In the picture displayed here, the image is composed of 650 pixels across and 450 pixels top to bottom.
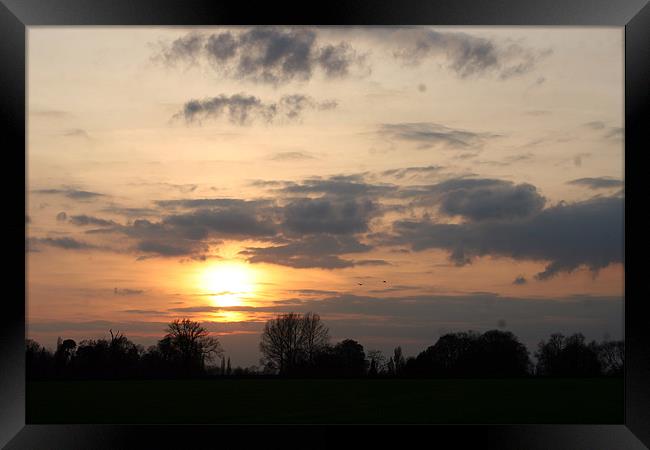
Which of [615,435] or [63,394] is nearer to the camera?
[615,435]

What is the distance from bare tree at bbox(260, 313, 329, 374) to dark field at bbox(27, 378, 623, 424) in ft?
6.05

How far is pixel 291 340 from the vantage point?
9.41 meters

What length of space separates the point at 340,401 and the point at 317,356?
2577 mm

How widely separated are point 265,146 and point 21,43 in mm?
5552

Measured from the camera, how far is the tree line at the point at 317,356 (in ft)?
23.8

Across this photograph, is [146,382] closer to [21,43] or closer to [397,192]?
[397,192]

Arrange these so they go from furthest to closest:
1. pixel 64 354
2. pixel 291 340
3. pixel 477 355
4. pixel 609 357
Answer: pixel 291 340
pixel 64 354
pixel 477 355
pixel 609 357

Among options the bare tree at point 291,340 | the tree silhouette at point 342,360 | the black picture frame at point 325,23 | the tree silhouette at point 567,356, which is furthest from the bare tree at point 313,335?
the black picture frame at point 325,23

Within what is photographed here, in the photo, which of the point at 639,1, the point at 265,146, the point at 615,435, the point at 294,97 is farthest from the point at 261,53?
the point at 615,435

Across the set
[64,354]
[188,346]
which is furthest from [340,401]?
[188,346]

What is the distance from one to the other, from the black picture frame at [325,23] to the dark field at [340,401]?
1.84 m

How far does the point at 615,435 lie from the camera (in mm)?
3035

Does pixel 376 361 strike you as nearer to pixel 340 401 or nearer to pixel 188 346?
pixel 340 401

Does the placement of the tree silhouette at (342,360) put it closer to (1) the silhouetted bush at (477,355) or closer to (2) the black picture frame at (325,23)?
(1) the silhouetted bush at (477,355)
